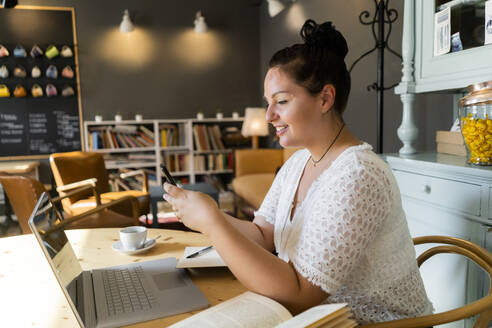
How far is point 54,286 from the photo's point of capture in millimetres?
952

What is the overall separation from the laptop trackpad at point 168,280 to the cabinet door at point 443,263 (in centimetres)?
103

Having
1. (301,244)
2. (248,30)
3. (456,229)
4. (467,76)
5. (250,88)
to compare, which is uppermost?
(248,30)

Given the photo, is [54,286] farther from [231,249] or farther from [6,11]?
[6,11]

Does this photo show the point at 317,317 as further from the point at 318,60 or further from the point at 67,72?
the point at 67,72

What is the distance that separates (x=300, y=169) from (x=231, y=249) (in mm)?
473

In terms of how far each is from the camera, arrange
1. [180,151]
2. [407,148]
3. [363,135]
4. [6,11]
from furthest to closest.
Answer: [180,151] < [6,11] < [363,135] < [407,148]

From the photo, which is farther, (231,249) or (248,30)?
(248,30)

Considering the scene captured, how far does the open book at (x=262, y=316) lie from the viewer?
0.59 meters

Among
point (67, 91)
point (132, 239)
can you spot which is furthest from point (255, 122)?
point (132, 239)

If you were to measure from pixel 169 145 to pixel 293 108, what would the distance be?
171 inches

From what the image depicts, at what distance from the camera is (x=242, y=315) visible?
670 millimetres

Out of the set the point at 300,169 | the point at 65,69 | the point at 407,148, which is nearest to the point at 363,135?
the point at 407,148

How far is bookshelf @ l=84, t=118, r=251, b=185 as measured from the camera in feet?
16.2

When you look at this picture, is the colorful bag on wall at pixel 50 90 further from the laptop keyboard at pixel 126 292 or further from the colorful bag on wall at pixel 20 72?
the laptop keyboard at pixel 126 292
